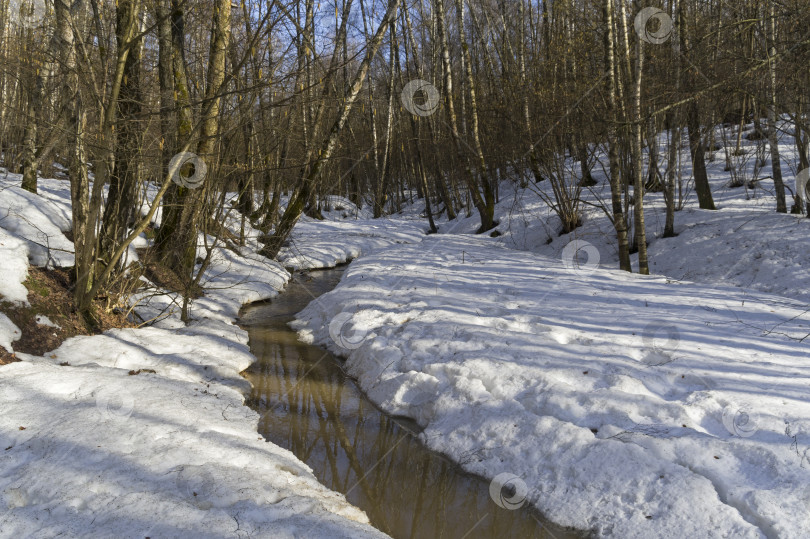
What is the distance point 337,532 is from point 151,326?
4466 mm

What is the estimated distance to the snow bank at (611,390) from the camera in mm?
3066

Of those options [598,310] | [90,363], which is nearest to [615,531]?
[598,310]

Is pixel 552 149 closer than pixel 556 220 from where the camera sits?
Yes

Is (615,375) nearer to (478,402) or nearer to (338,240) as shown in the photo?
(478,402)

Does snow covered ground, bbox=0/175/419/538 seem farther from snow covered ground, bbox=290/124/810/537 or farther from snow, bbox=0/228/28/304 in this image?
snow covered ground, bbox=290/124/810/537

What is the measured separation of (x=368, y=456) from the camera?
4160mm

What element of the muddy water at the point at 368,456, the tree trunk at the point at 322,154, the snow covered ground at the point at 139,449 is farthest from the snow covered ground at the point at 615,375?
the tree trunk at the point at 322,154

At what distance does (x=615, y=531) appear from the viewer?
2996 mm

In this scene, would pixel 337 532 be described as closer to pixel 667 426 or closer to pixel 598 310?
pixel 667 426

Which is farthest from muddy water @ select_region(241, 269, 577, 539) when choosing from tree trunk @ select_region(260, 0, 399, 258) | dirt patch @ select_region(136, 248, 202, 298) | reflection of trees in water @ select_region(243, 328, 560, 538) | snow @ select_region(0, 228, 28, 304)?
tree trunk @ select_region(260, 0, 399, 258)

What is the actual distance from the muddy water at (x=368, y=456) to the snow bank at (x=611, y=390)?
6.7 inches

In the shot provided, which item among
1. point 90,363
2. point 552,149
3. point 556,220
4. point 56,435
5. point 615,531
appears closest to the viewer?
point 615,531

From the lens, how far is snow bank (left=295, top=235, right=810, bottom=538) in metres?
3.07

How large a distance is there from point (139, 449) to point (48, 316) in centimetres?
275
